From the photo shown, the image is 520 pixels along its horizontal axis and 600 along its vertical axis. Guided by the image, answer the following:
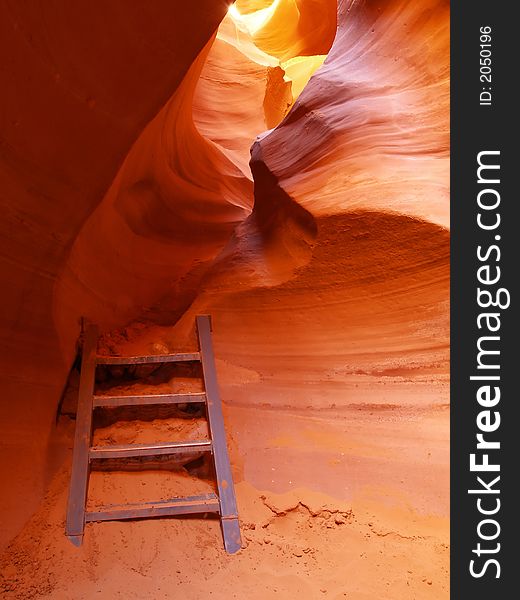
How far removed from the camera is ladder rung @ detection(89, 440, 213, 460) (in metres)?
3.04

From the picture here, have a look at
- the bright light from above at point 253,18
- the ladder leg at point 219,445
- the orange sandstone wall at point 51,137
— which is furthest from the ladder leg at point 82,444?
the bright light from above at point 253,18

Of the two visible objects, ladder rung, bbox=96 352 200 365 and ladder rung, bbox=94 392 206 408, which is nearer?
ladder rung, bbox=94 392 206 408

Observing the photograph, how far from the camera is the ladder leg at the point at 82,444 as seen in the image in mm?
2736

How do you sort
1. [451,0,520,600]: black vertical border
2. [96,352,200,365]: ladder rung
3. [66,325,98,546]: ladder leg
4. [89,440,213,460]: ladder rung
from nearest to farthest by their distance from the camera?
1. [451,0,520,600]: black vertical border
2. [66,325,98,546]: ladder leg
3. [89,440,213,460]: ladder rung
4. [96,352,200,365]: ladder rung

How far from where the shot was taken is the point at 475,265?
237 centimetres

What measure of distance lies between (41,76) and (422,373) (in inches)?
101

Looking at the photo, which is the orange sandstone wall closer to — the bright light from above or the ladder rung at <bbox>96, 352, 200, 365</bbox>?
the ladder rung at <bbox>96, 352, 200, 365</bbox>

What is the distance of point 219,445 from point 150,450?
14.8 inches

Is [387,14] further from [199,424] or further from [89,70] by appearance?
[199,424]

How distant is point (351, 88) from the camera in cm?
448

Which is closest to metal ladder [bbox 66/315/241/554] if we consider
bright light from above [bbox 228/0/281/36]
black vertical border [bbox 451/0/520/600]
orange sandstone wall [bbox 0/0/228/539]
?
orange sandstone wall [bbox 0/0/228/539]

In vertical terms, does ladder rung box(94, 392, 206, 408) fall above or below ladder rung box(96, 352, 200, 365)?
below

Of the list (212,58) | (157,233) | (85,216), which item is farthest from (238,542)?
(212,58)

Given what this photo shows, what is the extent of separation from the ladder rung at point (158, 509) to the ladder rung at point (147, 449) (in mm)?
283
